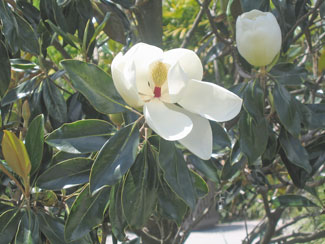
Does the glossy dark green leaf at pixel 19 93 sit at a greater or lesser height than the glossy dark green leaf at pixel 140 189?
greater

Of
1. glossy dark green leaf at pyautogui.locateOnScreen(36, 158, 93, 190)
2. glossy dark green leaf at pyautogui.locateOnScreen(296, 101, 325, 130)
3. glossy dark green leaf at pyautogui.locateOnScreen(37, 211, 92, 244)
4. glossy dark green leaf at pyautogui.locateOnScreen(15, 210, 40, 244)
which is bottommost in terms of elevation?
glossy dark green leaf at pyautogui.locateOnScreen(37, 211, 92, 244)

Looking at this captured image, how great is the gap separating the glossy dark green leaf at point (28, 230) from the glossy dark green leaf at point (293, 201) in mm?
974

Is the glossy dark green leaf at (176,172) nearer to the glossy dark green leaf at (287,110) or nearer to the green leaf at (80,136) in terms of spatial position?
the green leaf at (80,136)

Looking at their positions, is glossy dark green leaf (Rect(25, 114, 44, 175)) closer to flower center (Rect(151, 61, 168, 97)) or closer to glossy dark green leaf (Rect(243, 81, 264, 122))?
flower center (Rect(151, 61, 168, 97))

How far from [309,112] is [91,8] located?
28.8 inches

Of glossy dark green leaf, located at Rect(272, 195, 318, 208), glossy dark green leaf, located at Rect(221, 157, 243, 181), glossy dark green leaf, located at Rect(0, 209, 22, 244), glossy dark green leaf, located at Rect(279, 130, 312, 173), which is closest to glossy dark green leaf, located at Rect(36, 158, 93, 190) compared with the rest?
glossy dark green leaf, located at Rect(0, 209, 22, 244)

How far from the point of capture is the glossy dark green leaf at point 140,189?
3.12ft

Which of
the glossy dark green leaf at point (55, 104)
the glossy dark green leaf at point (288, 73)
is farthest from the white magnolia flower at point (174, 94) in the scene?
the glossy dark green leaf at point (55, 104)

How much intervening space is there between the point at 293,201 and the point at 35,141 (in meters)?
1.04

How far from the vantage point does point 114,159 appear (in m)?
0.89

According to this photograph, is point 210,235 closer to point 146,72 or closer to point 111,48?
point 111,48

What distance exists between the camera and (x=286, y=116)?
113 centimetres

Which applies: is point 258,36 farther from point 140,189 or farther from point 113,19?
point 113,19

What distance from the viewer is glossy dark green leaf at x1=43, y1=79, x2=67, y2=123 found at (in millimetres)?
1320
